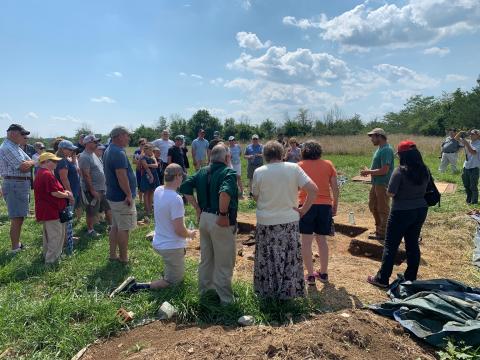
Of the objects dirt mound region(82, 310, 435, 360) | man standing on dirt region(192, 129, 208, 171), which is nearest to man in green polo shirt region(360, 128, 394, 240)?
dirt mound region(82, 310, 435, 360)

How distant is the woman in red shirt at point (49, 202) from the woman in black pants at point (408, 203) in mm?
4635

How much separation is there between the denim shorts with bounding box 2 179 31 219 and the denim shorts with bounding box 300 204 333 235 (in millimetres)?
4709

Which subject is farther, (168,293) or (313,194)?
(168,293)

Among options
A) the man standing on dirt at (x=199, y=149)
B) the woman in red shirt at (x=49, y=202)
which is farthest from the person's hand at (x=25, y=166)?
the man standing on dirt at (x=199, y=149)

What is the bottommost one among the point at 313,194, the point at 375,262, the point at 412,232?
the point at 375,262

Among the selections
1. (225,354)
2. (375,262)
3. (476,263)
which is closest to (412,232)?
(375,262)

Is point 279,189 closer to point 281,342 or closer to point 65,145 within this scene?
point 281,342

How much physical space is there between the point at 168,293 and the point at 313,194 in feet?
6.84

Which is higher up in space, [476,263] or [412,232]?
[412,232]

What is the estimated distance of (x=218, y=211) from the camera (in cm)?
403

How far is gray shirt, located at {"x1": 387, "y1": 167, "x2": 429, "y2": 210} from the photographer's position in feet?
15.2

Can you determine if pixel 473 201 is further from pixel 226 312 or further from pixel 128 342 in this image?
pixel 128 342

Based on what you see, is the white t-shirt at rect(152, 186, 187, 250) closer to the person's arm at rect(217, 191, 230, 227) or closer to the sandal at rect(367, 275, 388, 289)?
the person's arm at rect(217, 191, 230, 227)

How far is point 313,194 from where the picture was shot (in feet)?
13.7
